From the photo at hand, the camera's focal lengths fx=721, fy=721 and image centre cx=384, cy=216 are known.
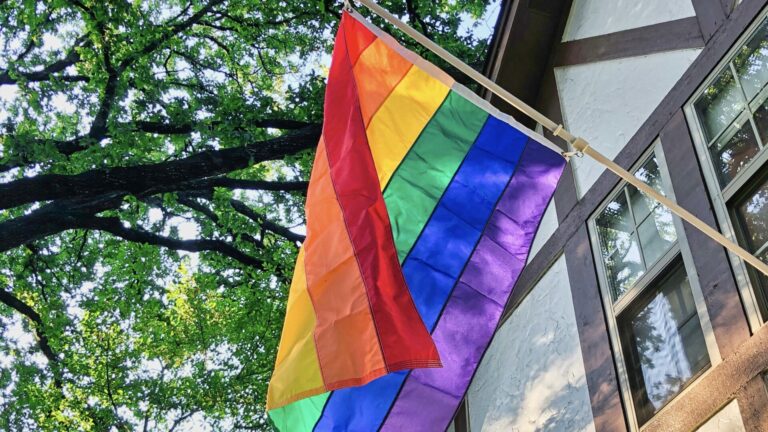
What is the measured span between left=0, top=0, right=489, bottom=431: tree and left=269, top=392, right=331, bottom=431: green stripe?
5506mm

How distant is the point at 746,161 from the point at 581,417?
2.25 m

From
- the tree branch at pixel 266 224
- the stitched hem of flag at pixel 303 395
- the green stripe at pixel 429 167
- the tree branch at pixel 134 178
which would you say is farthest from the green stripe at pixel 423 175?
the tree branch at pixel 266 224

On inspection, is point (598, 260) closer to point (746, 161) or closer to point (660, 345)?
point (660, 345)

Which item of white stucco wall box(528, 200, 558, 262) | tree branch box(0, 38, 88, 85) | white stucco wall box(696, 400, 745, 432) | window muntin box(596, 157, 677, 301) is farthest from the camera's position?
tree branch box(0, 38, 88, 85)

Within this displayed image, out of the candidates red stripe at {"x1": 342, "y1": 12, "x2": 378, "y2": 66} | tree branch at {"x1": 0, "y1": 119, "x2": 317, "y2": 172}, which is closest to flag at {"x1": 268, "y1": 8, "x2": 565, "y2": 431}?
red stripe at {"x1": 342, "y1": 12, "x2": 378, "y2": 66}

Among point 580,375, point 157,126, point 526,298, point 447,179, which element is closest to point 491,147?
point 447,179

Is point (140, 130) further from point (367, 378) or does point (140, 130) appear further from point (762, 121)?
point (762, 121)

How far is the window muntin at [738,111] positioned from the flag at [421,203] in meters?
1.03

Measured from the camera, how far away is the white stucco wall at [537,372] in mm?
5777

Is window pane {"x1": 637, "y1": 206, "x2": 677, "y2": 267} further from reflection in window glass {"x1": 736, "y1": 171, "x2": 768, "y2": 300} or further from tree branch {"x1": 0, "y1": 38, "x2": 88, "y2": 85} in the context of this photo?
tree branch {"x1": 0, "y1": 38, "x2": 88, "y2": 85}

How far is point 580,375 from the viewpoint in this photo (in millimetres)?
5684

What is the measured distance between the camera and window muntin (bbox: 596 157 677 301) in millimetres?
5219

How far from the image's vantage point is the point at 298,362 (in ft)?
12.4

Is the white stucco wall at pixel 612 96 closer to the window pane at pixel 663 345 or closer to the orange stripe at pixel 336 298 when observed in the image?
the window pane at pixel 663 345
